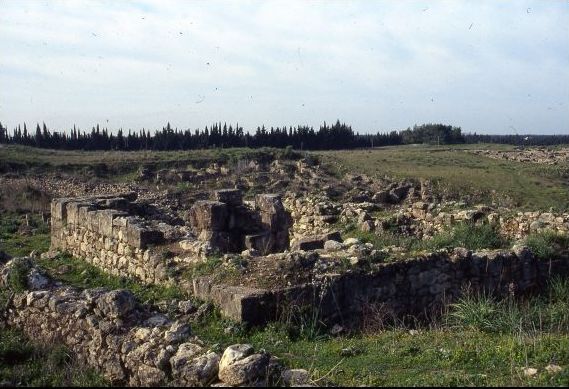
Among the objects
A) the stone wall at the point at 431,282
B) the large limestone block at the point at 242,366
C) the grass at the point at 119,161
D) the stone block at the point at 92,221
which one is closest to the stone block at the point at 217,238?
→ the stone block at the point at 92,221

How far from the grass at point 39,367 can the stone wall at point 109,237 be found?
3384mm

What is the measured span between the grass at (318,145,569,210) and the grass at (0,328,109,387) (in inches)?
800

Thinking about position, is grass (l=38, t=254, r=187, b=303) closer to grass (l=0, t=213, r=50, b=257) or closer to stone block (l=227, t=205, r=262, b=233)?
grass (l=0, t=213, r=50, b=257)

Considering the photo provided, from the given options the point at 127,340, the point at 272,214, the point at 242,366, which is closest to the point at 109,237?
the point at 272,214

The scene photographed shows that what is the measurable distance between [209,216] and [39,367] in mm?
6276

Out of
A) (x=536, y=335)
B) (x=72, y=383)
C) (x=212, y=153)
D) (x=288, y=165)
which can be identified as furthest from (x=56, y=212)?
→ (x=212, y=153)

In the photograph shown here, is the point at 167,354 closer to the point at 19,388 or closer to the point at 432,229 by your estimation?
the point at 19,388

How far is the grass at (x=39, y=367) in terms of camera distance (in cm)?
535

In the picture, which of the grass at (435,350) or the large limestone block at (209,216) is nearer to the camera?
the grass at (435,350)

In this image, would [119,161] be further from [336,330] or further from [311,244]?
[336,330]

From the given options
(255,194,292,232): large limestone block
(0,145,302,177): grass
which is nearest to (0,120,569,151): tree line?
(0,145,302,177): grass

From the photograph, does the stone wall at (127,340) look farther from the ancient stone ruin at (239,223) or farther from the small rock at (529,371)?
the ancient stone ruin at (239,223)

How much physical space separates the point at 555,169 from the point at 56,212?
3297 centimetres

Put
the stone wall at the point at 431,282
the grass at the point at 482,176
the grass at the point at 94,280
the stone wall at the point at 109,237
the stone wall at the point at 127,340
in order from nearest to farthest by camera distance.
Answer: the stone wall at the point at 127,340 < the stone wall at the point at 431,282 < the grass at the point at 94,280 < the stone wall at the point at 109,237 < the grass at the point at 482,176
